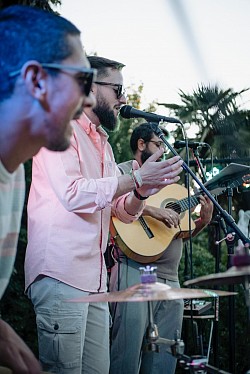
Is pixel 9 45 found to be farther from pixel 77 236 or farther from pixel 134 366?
pixel 134 366

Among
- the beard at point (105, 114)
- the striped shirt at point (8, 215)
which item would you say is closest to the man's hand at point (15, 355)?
the striped shirt at point (8, 215)

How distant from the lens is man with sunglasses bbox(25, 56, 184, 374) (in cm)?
326

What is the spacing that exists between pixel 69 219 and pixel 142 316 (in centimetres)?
162

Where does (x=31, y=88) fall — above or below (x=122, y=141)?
below

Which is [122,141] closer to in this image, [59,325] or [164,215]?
[164,215]

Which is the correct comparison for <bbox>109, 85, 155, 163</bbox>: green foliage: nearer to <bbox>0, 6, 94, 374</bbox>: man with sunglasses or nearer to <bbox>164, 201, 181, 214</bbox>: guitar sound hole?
<bbox>164, 201, 181, 214</bbox>: guitar sound hole

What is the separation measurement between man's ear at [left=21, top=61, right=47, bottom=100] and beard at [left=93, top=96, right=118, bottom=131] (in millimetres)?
1777

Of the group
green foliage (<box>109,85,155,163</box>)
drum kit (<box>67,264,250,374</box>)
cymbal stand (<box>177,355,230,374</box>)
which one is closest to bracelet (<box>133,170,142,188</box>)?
drum kit (<box>67,264,250,374</box>)

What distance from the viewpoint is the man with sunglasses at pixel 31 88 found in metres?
2.08

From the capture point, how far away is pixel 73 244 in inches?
132

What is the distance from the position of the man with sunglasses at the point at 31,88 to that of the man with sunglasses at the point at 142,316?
258cm

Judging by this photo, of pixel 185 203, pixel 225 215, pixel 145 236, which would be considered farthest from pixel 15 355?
pixel 185 203

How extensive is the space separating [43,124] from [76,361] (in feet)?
5.28

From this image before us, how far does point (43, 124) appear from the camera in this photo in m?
2.11
